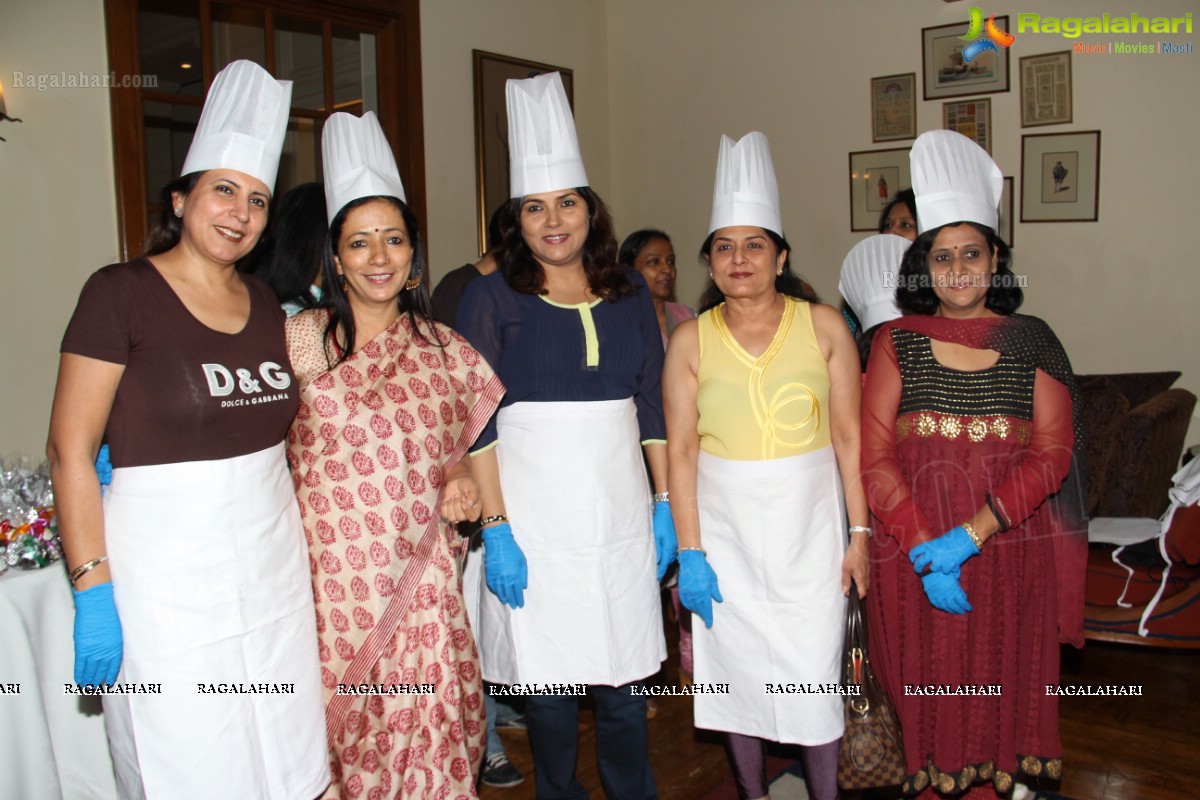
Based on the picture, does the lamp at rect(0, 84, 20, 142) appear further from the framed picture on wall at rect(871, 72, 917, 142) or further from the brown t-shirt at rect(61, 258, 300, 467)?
the framed picture on wall at rect(871, 72, 917, 142)

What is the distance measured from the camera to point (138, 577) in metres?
1.49

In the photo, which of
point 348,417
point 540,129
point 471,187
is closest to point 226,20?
point 471,187

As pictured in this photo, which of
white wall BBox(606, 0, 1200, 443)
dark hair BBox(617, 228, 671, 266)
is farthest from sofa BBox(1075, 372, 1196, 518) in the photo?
dark hair BBox(617, 228, 671, 266)

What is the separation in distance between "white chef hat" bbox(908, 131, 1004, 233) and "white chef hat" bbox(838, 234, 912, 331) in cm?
48

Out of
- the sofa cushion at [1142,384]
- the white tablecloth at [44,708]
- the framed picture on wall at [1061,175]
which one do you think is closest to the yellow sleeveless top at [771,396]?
the white tablecloth at [44,708]

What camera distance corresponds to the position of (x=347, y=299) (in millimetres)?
1843

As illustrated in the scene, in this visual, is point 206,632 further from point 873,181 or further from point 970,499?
point 873,181

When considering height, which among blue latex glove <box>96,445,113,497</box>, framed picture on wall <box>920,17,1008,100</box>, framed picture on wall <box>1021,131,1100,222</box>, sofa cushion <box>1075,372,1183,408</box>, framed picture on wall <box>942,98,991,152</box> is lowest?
sofa cushion <box>1075,372,1183,408</box>

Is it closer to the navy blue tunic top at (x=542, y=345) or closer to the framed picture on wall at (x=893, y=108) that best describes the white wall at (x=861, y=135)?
the framed picture on wall at (x=893, y=108)

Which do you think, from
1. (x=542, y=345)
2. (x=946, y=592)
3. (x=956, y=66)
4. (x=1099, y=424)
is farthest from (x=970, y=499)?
(x=956, y=66)

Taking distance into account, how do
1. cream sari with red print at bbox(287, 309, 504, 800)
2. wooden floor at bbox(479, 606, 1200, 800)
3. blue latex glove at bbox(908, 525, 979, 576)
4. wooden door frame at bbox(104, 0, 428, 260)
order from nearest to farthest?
cream sari with red print at bbox(287, 309, 504, 800) → blue latex glove at bbox(908, 525, 979, 576) → wooden floor at bbox(479, 606, 1200, 800) → wooden door frame at bbox(104, 0, 428, 260)

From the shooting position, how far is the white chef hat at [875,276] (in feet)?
8.27

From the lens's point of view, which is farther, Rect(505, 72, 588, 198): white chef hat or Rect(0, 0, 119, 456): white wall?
Rect(0, 0, 119, 456): white wall

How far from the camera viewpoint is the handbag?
77.5 inches
